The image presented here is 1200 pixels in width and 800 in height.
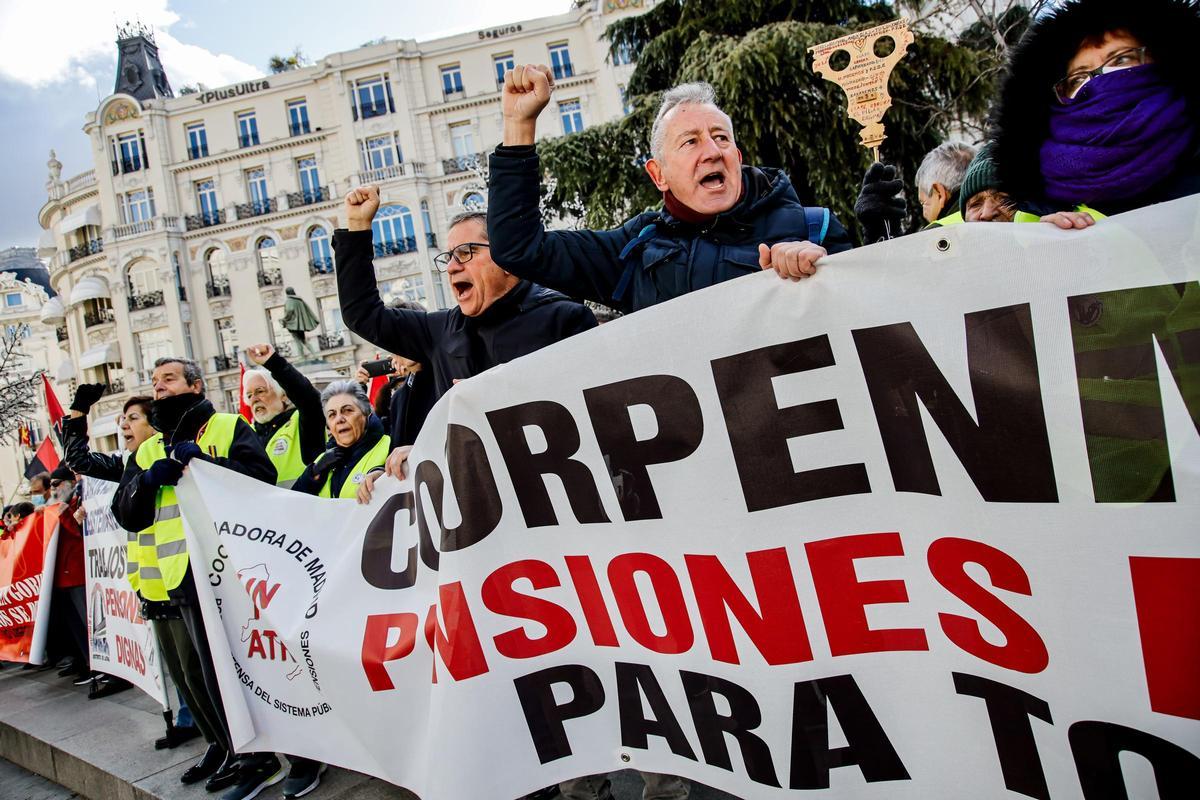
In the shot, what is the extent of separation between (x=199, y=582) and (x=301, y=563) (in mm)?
693

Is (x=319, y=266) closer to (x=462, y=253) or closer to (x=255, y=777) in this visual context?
(x=255, y=777)

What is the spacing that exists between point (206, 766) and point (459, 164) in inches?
1330

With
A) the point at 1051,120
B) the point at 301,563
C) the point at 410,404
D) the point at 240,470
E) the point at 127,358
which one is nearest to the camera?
the point at 1051,120

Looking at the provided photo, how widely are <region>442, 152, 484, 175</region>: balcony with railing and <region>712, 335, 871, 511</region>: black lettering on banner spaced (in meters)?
34.5

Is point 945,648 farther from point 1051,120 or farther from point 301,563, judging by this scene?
point 301,563

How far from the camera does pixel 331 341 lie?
35.1 meters

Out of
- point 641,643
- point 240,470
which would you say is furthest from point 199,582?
point 641,643

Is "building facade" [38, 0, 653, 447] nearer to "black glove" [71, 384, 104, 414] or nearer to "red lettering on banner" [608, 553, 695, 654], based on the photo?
"black glove" [71, 384, 104, 414]

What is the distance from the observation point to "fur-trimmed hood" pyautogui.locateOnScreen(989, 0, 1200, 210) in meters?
1.70

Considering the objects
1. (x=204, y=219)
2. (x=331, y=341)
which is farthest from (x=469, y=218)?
(x=204, y=219)

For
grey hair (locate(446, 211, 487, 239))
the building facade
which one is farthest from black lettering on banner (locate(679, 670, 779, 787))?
the building facade

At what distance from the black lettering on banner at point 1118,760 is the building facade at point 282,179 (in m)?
34.0

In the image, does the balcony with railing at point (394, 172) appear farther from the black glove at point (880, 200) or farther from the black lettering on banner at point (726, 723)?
the black lettering on banner at point (726, 723)

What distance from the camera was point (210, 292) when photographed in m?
36.0
